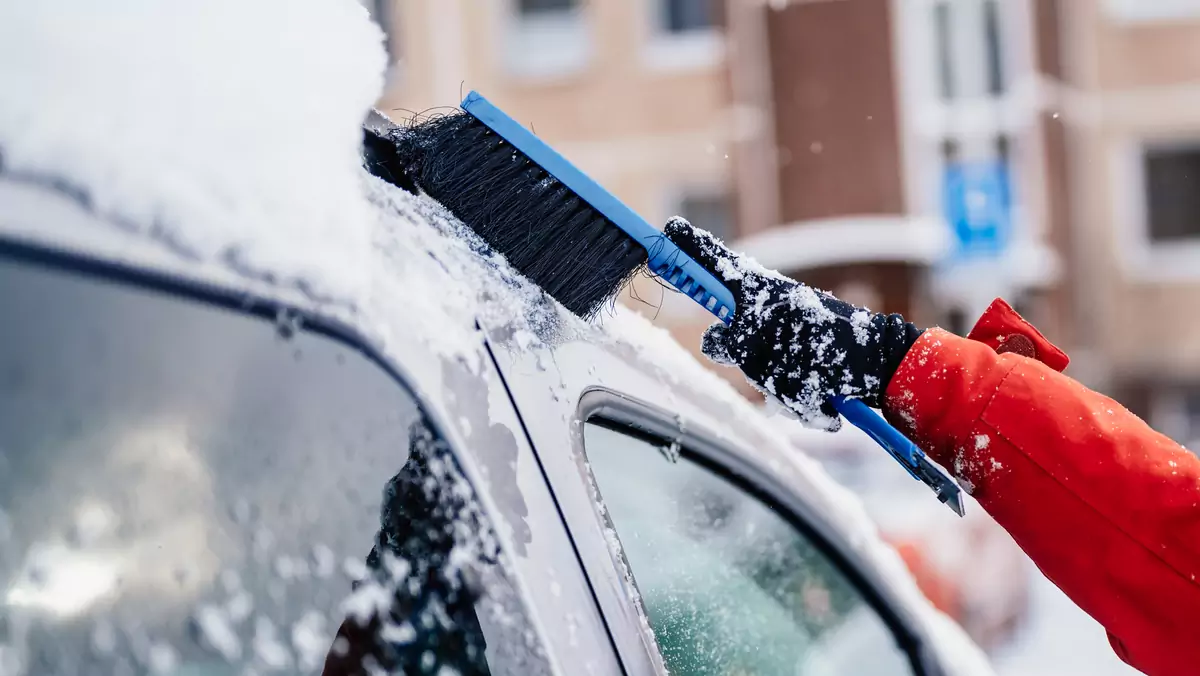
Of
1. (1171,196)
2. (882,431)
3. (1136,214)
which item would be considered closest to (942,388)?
(882,431)

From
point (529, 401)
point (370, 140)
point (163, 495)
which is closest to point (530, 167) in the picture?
point (370, 140)

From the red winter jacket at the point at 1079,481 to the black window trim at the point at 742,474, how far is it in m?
0.24

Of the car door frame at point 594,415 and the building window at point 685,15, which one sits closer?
the car door frame at point 594,415

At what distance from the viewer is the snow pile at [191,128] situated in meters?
0.85

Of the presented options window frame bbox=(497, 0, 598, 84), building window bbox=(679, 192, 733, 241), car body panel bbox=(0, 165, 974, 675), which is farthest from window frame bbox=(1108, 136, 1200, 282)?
car body panel bbox=(0, 165, 974, 675)

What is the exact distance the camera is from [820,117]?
12.5 metres

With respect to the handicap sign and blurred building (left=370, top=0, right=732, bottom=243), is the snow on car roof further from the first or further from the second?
blurred building (left=370, top=0, right=732, bottom=243)

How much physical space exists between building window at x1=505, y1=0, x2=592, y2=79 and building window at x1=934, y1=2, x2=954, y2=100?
4139 mm

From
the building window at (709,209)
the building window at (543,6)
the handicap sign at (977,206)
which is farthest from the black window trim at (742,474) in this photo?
the building window at (543,6)

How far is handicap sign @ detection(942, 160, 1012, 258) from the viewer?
11.1 m

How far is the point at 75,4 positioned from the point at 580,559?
659mm

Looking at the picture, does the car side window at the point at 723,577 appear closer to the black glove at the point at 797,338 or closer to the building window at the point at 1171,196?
the black glove at the point at 797,338

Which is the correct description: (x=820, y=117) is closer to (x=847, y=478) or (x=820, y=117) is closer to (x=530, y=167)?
(x=847, y=478)

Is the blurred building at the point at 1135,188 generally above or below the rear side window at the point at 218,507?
below
